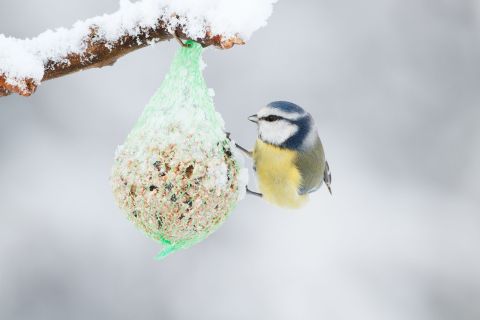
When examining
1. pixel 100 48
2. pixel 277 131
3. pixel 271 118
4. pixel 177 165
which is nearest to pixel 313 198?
pixel 277 131

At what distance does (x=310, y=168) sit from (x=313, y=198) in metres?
3.78

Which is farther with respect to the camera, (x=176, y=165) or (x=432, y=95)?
(x=432, y=95)

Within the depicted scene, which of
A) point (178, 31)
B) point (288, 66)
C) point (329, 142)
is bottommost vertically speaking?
point (329, 142)

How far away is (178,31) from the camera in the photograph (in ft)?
6.91

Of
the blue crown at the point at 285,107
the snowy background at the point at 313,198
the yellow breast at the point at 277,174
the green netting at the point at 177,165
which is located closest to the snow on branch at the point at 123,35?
the green netting at the point at 177,165

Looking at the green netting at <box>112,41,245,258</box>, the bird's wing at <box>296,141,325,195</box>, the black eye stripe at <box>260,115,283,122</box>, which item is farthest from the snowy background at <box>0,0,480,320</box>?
the green netting at <box>112,41,245,258</box>

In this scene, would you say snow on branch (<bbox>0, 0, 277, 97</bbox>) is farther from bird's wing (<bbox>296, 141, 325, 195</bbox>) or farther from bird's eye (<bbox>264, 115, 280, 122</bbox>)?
bird's wing (<bbox>296, 141, 325, 195</bbox>)

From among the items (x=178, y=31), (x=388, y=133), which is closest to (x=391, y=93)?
(x=388, y=133)

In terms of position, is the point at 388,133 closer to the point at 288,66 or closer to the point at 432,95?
the point at 432,95

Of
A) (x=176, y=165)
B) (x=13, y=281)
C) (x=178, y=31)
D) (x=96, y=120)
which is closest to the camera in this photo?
(x=178, y=31)

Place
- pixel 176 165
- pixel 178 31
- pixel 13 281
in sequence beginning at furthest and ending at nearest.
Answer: pixel 13 281, pixel 176 165, pixel 178 31

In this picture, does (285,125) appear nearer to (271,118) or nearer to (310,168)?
(271,118)

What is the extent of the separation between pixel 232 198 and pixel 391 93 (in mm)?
5179

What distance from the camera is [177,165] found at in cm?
256
